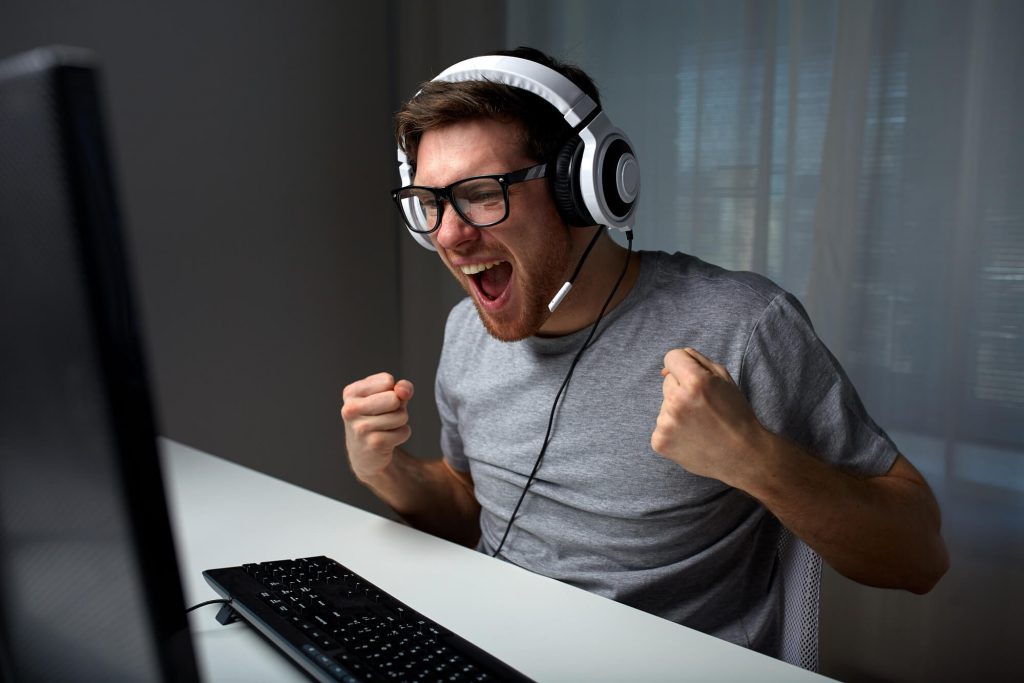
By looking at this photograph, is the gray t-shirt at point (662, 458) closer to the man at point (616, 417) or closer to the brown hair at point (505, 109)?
the man at point (616, 417)

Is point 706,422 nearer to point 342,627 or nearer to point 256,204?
point 342,627

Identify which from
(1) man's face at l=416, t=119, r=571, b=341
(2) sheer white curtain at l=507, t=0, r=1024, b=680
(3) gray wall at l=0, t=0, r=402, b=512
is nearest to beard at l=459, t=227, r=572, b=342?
(1) man's face at l=416, t=119, r=571, b=341

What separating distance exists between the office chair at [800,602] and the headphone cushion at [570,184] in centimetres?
50

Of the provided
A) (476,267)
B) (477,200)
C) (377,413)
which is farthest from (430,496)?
(477,200)

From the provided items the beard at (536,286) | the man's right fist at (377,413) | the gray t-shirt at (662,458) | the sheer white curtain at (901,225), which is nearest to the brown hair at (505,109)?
the beard at (536,286)

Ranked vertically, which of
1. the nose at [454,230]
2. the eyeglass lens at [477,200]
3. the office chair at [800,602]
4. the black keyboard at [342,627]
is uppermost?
the eyeglass lens at [477,200]

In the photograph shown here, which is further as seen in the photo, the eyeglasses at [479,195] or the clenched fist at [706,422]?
the eyeglasses at [479,195]

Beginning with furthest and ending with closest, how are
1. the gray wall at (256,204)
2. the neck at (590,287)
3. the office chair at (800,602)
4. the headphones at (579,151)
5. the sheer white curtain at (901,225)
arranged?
the gray wall at (256,204), the sheer white curtain at (901,225), the neck at (590,287), the headphones at (579,151), the office chair at (800,602)

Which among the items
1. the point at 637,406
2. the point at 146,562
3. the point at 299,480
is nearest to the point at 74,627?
the point at 146,562

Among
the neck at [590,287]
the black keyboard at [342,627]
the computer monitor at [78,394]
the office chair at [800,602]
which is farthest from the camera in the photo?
the neck at [590,287]

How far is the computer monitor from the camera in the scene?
284 millimetres

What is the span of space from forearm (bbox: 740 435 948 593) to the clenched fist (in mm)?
23

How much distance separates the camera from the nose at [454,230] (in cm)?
120

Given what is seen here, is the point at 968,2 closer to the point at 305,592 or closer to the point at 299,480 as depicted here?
the point at 305,592
